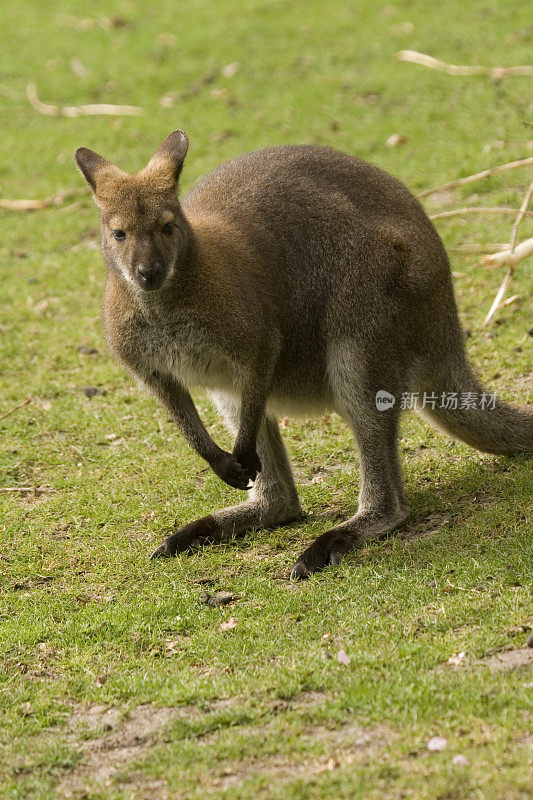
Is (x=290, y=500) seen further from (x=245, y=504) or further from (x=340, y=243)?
(x=340, y=243)

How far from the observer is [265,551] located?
5.07 metres

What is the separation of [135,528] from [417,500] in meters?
1.35

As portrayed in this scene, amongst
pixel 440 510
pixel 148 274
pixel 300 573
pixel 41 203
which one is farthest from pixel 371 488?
pixel 41 203

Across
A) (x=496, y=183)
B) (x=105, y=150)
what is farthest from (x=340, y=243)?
(x=105, y=150)

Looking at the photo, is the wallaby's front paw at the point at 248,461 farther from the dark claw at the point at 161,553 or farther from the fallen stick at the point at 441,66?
the fallen stick at the point at 441,66

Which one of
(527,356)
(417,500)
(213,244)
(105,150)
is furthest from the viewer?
(105,150)

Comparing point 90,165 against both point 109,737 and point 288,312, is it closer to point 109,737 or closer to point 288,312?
point 288,312

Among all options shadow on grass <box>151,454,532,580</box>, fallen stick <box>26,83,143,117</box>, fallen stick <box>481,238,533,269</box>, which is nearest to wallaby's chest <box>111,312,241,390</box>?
shadow on grass <box>151,454,532,580</box>

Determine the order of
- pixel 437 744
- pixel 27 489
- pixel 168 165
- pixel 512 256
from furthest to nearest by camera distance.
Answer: pixel 27 489, pixel 512 256, pixel 168 165, pixel 437 744

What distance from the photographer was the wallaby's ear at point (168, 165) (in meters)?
4.47

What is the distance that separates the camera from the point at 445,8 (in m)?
11.5

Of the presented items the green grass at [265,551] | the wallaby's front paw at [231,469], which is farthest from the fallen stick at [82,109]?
the wallaby's front paw at [231,469]

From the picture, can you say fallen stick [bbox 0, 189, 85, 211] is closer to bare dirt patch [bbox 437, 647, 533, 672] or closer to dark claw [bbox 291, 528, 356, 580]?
dark claw [bbox 291, 528, 356, 580]

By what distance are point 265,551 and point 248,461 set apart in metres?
0.47
